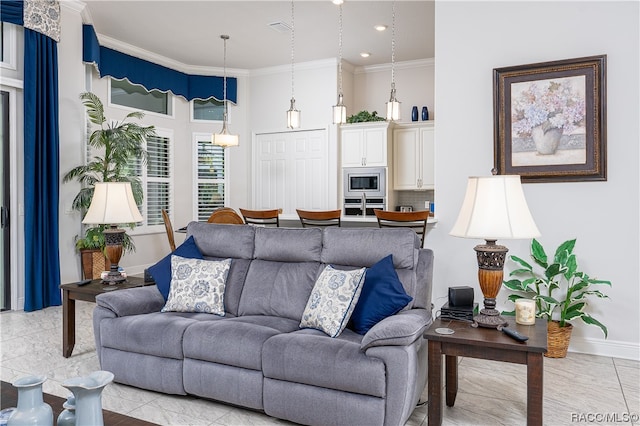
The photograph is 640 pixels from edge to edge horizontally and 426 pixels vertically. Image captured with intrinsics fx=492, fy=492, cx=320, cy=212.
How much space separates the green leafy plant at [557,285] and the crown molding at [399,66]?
14.5ft

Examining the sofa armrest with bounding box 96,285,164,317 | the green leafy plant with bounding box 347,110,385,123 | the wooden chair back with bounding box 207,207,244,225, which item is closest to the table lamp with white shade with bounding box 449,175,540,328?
the sofa armrest with bounding box 96,285,164,317

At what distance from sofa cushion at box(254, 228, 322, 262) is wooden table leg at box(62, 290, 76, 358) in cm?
Result: 142

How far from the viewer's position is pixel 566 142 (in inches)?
148

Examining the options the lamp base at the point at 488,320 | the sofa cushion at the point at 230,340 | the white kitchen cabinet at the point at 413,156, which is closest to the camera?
the lamp base at the point at 488,320

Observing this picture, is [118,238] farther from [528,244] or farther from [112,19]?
[112,19]

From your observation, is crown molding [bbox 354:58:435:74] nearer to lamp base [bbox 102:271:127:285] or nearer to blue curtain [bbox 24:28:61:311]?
blue curtain [bbox 24:28:61:311]

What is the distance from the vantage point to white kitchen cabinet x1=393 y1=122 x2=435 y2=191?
23.4ft

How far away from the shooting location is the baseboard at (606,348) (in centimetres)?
364

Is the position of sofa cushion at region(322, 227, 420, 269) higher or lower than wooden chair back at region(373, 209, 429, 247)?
lower

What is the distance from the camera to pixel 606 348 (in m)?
3.71

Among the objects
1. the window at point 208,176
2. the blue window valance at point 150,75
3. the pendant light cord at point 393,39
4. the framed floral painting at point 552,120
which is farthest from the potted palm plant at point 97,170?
the framed floral painting at point 552,120

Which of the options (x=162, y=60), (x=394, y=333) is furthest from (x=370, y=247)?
(x=162, y=60)

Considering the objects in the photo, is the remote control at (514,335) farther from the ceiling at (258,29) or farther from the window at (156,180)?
the window at (156,180)

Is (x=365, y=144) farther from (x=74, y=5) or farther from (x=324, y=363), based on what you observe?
(x=324, y=363)
